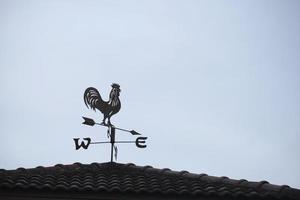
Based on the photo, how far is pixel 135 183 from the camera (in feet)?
24.1

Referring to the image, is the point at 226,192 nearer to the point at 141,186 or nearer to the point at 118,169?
the point at 141,186

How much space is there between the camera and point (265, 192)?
7.04 m

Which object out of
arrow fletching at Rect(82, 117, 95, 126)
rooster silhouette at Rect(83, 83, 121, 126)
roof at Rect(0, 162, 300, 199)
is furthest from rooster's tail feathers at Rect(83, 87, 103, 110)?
roof at Rect(0, 162, 300, 199)

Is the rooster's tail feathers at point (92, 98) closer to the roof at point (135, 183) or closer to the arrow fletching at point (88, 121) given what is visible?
the arrow fletching at point (88, 121)

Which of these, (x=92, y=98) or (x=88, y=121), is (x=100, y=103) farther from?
(x=88, y=121)

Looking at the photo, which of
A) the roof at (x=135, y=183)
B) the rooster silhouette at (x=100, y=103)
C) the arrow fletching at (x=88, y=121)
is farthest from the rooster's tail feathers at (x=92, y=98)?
the roof at (x=135, y=183)

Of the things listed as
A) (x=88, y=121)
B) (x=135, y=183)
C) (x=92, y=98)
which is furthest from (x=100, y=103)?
(x=135, y=183)

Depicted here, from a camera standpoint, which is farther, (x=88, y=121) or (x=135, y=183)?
(x=88, y=121)

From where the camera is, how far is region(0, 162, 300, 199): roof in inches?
269

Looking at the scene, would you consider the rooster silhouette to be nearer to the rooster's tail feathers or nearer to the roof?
the rooster's tail feathers

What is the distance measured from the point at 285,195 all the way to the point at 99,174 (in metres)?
3.15

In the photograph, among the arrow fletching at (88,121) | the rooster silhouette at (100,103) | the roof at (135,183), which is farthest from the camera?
the rooster silhouette at (100,103)

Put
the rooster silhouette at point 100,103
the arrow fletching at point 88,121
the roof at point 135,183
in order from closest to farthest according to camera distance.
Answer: the roof at point 135,183
the arrow fletching at point 88,121
the rooster silhouette at point 100,103

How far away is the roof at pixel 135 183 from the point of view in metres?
6.84
